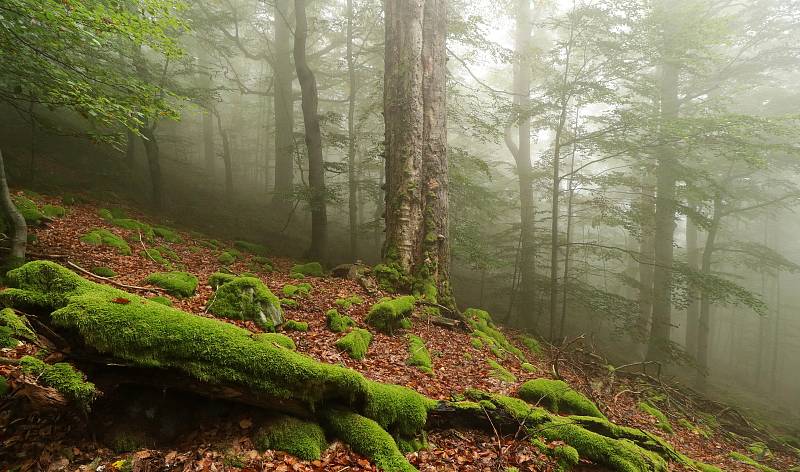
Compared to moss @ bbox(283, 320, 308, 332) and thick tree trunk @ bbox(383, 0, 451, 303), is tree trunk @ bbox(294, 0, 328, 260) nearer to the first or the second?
thick tree trunk @ bbox(383, 0, 451, 303)

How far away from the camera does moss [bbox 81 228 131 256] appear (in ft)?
22.5

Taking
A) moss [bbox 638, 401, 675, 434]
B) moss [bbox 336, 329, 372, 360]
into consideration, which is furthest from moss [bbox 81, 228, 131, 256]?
moss [bbox 638, 401, 675, 434]

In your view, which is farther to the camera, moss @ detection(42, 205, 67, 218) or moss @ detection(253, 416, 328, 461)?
moss @ detection(42, 205, 67, 218)

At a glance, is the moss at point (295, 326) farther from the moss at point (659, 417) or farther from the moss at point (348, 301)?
the moss at point (659, 417)

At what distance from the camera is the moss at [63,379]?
2582mm

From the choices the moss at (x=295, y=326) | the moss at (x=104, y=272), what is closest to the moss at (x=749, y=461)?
the moss at (x=295, y=326)

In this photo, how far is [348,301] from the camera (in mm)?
6504

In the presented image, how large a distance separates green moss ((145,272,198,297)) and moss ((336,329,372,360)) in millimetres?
2394

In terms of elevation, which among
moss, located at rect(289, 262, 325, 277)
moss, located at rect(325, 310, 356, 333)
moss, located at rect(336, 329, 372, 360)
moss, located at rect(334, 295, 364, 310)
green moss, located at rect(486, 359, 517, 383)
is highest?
moss, located at rect(289, 262, 325, 277)

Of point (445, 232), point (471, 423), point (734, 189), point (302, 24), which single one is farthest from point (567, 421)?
point (734, 189)

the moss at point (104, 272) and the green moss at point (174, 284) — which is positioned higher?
the moss at point (104, 272)

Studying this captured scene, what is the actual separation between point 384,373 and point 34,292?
11.8 feet

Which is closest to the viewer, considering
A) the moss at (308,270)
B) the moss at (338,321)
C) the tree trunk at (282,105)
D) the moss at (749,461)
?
the moss at (338,321)

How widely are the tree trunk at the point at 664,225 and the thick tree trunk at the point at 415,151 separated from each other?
7.66m
